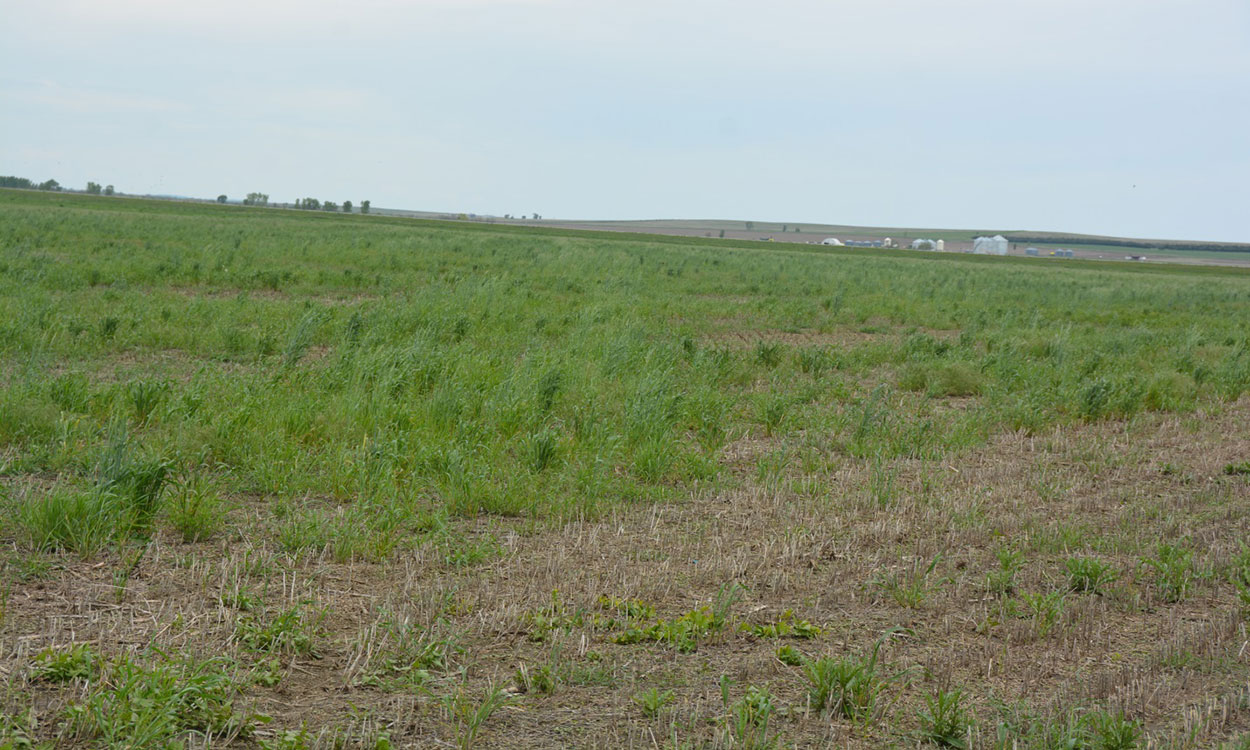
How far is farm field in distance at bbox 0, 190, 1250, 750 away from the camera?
3908 millimetres

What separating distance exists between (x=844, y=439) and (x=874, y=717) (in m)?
5.46

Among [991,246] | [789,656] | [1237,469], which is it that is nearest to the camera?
[789,656]

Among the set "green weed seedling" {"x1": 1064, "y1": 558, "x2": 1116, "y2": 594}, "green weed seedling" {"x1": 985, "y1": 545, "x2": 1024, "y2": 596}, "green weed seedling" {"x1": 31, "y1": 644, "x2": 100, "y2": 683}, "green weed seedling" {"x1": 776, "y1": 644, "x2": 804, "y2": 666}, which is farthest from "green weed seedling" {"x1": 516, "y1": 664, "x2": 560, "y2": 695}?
"green weed seedling" {"x1": 1064, "y1": 558, "x2": 1116, "y2": 594}

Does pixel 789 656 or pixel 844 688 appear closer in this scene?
pixel 844 688

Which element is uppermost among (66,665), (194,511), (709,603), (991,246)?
(991,246)

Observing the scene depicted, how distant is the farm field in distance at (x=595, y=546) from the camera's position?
12.8 ft

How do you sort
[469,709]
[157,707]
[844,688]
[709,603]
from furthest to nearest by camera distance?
[709,603], [844,688], [469,709], [157,707]

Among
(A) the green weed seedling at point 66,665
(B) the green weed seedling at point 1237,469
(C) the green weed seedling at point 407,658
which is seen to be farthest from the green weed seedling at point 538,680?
(B) the green weed seedling at point 1237,469

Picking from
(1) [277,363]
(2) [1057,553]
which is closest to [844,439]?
(2) [1057,553]

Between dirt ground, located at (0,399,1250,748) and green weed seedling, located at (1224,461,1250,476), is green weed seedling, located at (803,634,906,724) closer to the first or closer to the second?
dirt ground, located at (0,399,1250,748)

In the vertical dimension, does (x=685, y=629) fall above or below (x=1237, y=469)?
below

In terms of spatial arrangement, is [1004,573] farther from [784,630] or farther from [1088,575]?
[784,630]

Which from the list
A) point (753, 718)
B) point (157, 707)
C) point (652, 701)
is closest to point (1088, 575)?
point (753, 718)

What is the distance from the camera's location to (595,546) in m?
6.00
